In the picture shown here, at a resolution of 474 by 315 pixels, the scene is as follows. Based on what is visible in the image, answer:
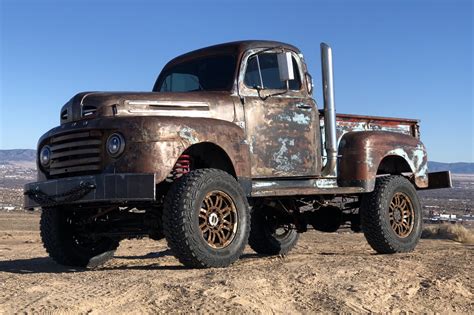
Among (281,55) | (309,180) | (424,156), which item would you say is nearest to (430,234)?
(424,156)

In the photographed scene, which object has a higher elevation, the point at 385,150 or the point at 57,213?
the point at 385,150

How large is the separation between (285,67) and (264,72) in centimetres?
50

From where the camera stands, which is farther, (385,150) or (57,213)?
(385,150)

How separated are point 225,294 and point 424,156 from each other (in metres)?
5.63

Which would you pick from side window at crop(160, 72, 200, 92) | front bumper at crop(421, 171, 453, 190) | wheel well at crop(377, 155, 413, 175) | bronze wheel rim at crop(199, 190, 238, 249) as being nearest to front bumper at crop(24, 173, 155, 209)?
bronze wheel rim at crop(199, 190, 238, 249)

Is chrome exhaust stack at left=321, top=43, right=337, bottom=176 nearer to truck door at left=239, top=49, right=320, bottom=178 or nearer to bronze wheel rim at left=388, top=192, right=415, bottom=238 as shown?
truck door at left=239, top=49, right=320, bottom=178

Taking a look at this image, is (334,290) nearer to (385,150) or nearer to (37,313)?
(37,313)

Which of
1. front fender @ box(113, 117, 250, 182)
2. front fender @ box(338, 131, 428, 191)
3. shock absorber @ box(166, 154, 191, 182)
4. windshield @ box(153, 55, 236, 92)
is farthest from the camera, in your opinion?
front fender @ box(338, 131, 428, 191)

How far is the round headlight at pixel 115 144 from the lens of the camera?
580cm

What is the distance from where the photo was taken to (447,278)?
564 centimetres

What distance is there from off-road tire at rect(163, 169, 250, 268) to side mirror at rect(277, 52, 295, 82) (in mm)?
1532

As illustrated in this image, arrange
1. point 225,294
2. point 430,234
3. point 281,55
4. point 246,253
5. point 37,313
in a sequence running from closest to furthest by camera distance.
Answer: point 37,313, point 225,294, point 281,55, point 246,253, point 430,234

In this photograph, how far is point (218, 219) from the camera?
6.16 m

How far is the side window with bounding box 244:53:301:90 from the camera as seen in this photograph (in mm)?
7281
